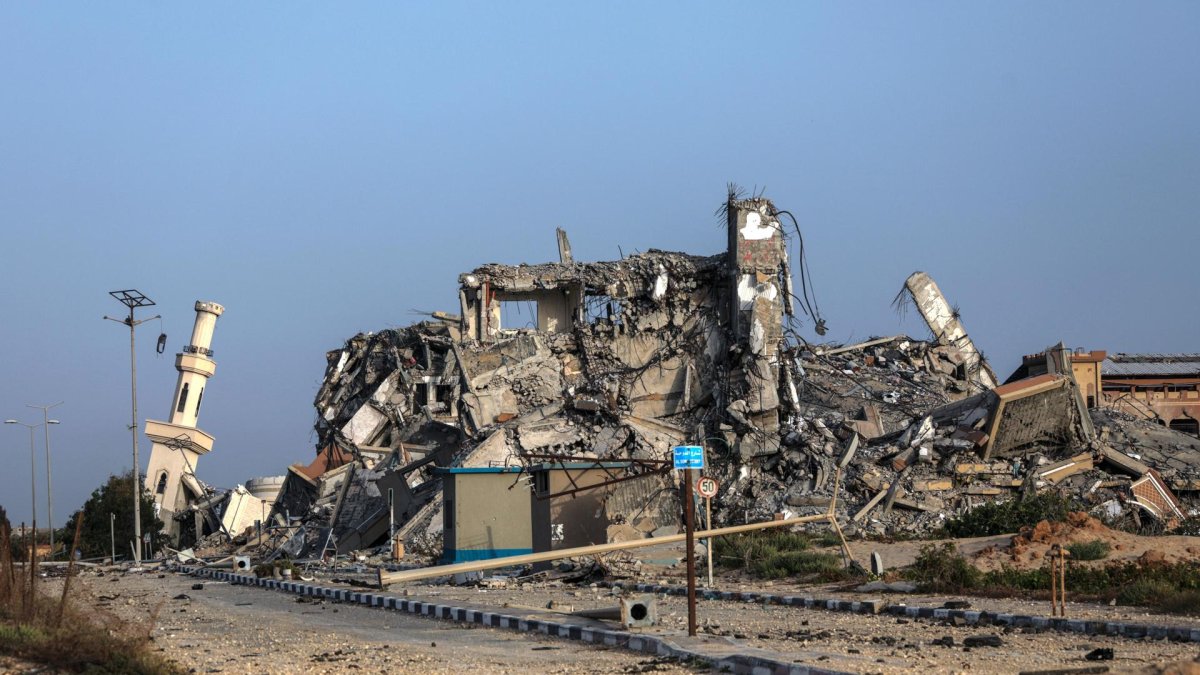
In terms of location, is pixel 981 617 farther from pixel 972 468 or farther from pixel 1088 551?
pixel 972 468

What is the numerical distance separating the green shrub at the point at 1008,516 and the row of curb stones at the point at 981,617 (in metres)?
7.73

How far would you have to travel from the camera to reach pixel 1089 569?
18.3m

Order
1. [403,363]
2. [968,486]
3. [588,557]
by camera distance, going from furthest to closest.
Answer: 1. [403,363]
2. [968,486]
3. [588,557]

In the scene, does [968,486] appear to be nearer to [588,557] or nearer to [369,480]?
[588,557]

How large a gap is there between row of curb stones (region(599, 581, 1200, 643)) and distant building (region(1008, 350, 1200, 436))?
2668cm

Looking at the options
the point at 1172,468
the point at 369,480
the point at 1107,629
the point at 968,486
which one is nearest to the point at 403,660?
the point at 1107,629

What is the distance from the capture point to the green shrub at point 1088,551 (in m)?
19.6

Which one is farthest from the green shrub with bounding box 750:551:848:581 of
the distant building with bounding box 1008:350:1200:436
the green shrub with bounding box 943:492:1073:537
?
the distant building with bounding box 1008:350:1200:436

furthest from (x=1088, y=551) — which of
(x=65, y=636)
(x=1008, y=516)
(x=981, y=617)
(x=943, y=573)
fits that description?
(x=65, y=636)

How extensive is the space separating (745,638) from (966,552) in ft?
33.1

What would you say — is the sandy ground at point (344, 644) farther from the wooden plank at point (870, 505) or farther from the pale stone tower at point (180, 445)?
the pale stone tower at point (180, 445)

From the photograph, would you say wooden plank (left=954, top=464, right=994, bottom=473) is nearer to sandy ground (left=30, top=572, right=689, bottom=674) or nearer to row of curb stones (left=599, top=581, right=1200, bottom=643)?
row of curb stones (left=599, top=581, right=1200, bottom=643)

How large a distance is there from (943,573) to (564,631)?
6974 mm

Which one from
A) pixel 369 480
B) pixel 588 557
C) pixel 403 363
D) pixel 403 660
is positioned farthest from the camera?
pixel 403 363
